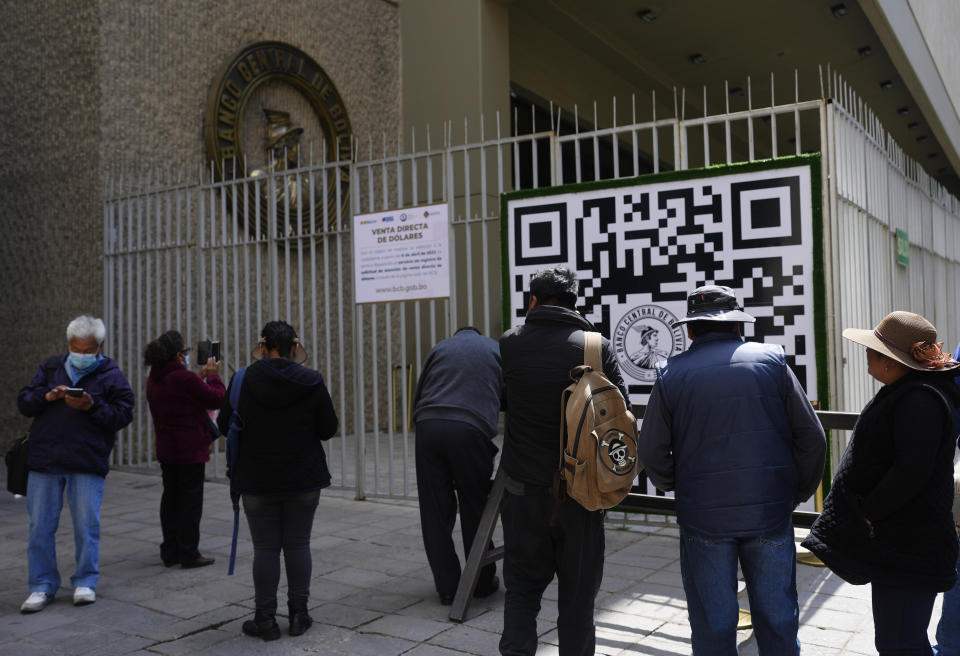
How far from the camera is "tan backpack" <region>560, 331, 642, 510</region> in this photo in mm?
3244

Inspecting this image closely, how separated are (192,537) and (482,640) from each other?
2.38 meters

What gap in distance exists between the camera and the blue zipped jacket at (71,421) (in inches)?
187

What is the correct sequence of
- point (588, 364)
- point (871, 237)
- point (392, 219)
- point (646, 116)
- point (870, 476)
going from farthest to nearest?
1. point (646, 116)
2. point (392, 219)
3. point (871, 237)
4. point (588, 364)
5. point (870, 476)

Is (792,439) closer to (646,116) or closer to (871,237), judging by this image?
(871,237)

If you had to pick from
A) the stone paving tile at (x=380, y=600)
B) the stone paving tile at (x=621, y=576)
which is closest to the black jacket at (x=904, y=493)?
the stone paving tile at (x=621, y=576)

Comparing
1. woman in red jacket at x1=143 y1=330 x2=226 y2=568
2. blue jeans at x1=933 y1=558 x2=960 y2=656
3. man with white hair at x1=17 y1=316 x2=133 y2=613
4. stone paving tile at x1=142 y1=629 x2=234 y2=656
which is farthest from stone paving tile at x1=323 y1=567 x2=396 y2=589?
blue jeans at x1=933 y1=558 x2=960 y2=656

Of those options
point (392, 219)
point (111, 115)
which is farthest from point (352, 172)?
point (111, 115)

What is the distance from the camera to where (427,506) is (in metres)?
4.74

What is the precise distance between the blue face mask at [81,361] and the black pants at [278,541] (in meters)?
1.36

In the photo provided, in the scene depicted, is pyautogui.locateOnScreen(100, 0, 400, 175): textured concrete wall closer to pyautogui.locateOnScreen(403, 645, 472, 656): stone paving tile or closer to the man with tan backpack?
pyautogui.locateOnScreen(403, 645, 472, 656): stone paving tile

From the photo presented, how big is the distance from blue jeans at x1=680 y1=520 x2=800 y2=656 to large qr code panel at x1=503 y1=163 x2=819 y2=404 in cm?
293

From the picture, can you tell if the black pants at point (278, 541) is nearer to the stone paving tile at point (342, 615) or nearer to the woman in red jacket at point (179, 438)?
the stone paving tile at point (342, 615)

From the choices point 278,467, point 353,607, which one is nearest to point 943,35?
point 353,607

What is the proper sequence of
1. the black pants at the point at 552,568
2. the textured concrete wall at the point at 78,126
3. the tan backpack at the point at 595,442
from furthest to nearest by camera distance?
the textured concrete wall at the point at 78,126 < the black pants at the point at 552,568 < the tan backpack at the point at 595,442
